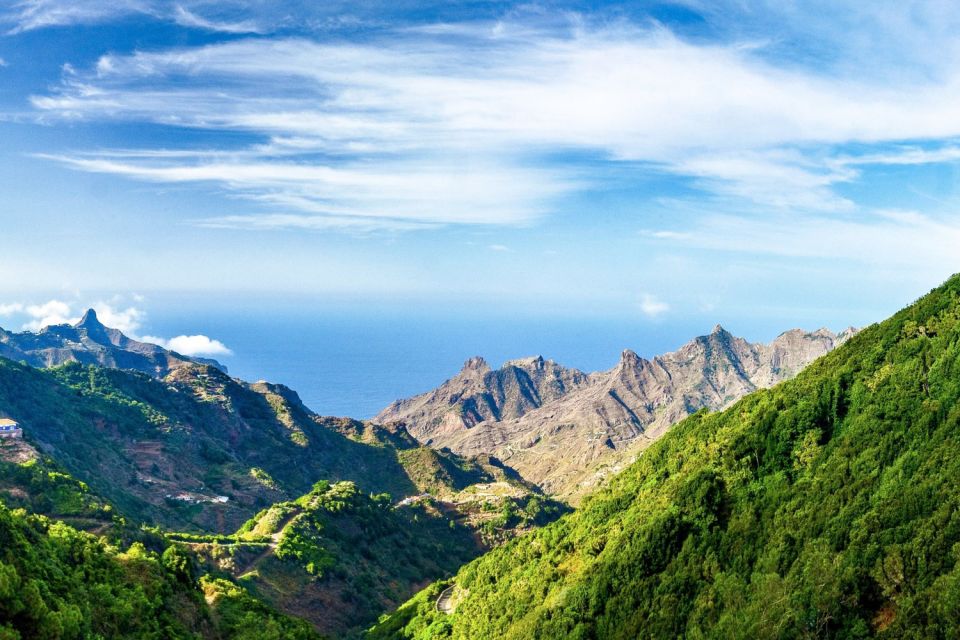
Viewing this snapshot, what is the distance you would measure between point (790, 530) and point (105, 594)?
4844cm

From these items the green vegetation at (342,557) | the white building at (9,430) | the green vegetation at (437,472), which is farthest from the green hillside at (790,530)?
the green vegetation at (437,472)

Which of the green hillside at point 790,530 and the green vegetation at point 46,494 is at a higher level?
the green vegetation at point 46,494

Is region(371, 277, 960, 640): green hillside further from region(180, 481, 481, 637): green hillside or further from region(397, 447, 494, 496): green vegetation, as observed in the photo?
region(397, 447, 494, 496): green vegetation

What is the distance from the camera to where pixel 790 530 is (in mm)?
50062

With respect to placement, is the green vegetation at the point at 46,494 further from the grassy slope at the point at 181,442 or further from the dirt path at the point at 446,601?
the dirt path at the point at 446,601

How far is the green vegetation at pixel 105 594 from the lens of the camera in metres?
32.4

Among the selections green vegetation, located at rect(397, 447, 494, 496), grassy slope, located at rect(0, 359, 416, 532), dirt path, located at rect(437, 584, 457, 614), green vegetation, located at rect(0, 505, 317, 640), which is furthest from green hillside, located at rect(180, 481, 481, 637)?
green vegetation, located at rect(397, 447, 494, 496)

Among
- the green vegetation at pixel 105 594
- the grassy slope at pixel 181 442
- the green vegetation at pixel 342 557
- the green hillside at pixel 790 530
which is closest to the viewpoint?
the green vegetation at pixel 105 594

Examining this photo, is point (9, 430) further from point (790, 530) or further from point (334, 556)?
point (790, 530)

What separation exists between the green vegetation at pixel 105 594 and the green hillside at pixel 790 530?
1821 cm

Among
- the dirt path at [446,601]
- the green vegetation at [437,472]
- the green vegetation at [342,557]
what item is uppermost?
the green vegetation at [437,472]

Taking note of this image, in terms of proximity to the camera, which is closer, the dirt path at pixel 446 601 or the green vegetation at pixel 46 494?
the green vegetation at pixel 46 494

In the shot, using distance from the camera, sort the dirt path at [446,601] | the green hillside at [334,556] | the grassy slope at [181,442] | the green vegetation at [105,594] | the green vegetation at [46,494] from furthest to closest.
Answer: the grassy slope at [181,442], the green hillside at [334,556], the dirt path at [446,601], the green vegetation at [46,494], the green vegetation at [105,594]

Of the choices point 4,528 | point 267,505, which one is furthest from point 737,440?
point 267,505
